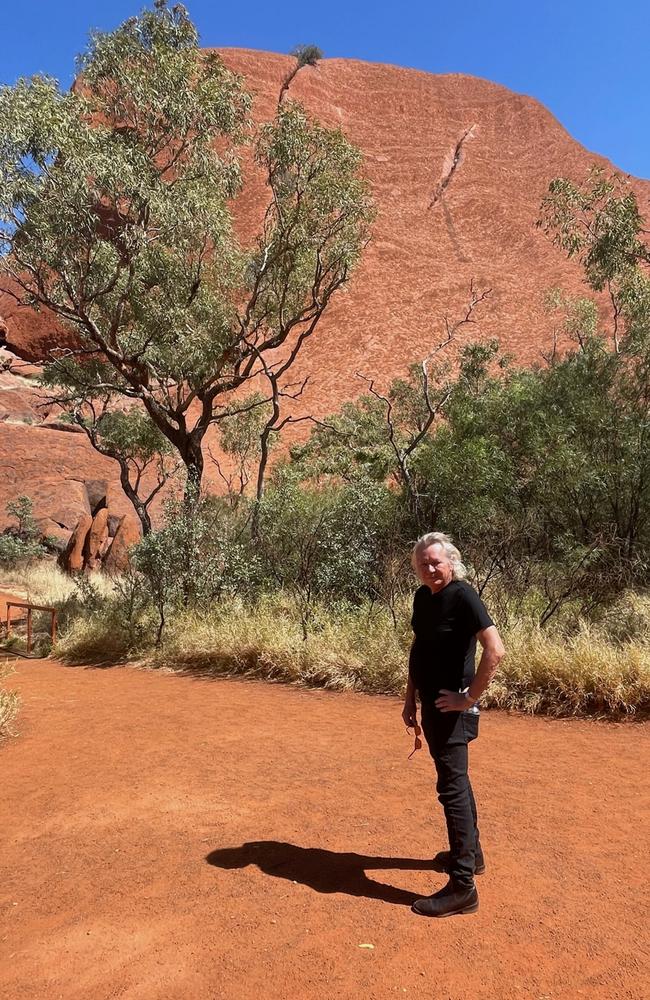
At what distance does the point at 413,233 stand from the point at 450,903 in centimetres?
4993

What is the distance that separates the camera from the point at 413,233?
48312 millimetres

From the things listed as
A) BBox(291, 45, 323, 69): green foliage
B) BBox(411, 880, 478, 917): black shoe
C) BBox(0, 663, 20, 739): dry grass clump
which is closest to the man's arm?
BBox(411, 880, 478, 917): black shoe

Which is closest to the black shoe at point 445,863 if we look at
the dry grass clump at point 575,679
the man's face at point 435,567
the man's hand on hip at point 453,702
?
the man's hand on hip at point 453,702

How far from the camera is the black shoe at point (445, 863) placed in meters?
3.17

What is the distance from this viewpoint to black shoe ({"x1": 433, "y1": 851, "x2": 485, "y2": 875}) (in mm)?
3174

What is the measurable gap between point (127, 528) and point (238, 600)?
32.2 ft

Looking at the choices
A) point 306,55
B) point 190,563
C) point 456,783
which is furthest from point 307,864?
point 306,55

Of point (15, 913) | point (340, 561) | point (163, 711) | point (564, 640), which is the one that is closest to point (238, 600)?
point (340, 561)

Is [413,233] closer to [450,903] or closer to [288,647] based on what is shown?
[288,647]

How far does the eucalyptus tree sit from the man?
27.4 ft

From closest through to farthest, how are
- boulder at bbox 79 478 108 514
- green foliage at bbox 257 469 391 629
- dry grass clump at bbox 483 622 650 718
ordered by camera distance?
dry grass clump at bbox 483 622 650 718 → green foliage at bbox 257 469 391 629 → boulder at bbox 79 478 108 514

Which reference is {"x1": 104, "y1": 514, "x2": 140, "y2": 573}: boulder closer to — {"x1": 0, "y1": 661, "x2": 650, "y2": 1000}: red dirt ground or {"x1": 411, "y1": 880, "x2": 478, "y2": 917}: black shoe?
{"x1": 0, "y1": 661, "x2": 650, "y2": 1000}: red dirt ground

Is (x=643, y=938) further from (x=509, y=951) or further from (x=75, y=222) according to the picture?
(x=75, y=222)

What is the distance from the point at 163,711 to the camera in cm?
669
